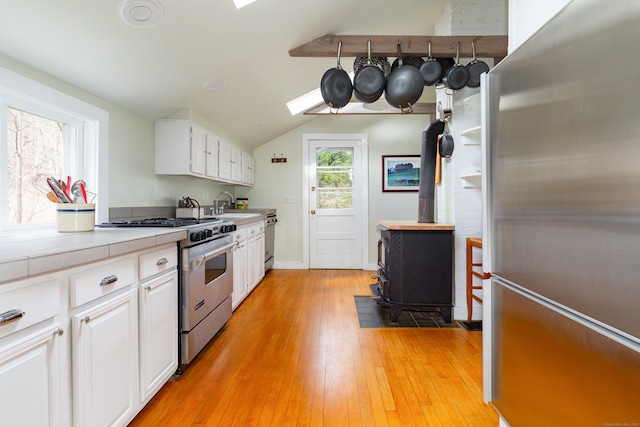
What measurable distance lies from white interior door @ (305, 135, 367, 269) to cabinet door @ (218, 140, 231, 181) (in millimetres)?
1561

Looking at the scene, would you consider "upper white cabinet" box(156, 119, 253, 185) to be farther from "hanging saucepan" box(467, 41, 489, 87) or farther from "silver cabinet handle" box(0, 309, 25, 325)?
"hanging saucepan" box(467, 41, 489, 87)

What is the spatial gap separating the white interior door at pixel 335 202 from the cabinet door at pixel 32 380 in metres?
4.14

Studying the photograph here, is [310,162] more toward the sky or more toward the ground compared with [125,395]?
more toward the sky

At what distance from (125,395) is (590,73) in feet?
6.52

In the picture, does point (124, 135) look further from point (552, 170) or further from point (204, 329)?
point (552, 170)

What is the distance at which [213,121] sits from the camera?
11.3 ft

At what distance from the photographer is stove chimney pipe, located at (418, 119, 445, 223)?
300 cm

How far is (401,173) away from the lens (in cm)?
498

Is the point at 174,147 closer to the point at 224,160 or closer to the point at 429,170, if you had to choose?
the point at 224,160

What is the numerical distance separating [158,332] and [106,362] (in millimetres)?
415

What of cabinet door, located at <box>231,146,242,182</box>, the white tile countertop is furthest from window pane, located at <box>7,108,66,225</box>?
cabinet door, located at <box>231,146,242,182</box>

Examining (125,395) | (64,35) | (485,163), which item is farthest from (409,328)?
(64,35)

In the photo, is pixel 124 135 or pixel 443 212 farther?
pixel 443 212

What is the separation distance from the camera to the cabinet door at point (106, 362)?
1.11m
